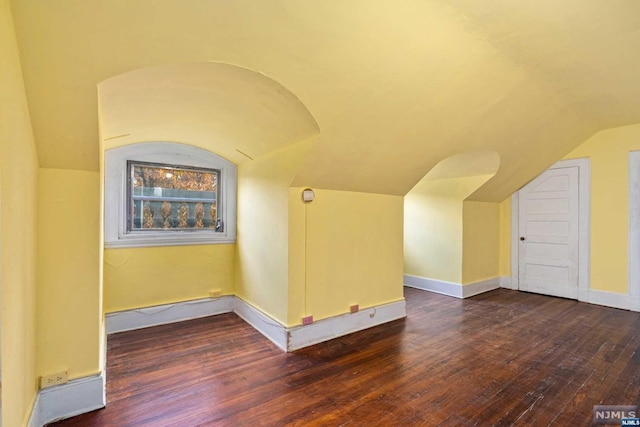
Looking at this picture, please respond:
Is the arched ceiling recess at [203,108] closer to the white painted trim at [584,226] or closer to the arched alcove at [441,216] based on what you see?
the arched alcove at [441,216]

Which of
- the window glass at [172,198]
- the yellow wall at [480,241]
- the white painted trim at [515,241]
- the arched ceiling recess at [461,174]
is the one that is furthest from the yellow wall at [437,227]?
the window glass at [172,198]

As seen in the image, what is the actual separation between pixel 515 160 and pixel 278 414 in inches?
168

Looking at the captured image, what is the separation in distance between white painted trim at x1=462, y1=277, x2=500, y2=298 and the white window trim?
3698 millimetres

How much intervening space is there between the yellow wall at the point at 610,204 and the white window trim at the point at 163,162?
5.27m

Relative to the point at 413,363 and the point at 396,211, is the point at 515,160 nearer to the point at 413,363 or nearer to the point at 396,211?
the point at 396,211

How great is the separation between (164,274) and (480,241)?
Result: 4.85 m

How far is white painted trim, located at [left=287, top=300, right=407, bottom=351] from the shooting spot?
290 centimetres

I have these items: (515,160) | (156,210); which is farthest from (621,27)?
(156,210)

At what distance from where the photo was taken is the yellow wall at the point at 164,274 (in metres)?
3.32

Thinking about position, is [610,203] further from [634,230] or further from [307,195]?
[307,195]

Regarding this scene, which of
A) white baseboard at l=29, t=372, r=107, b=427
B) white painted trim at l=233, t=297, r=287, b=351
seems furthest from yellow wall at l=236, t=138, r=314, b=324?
white baseboard at l=29, t=372, r=107, b=427

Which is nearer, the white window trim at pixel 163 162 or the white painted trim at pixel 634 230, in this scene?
the white window trim at pixel 163 162

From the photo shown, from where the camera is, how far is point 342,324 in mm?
3234

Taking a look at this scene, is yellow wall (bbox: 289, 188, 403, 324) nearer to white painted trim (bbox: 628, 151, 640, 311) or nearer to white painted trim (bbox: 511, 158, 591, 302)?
white painted trim (bbox: 511, 158, 591, 302)
